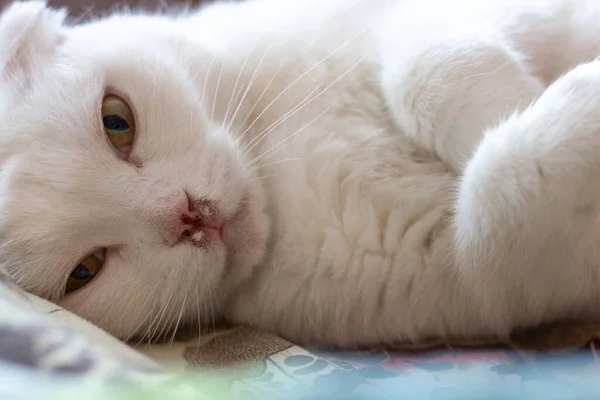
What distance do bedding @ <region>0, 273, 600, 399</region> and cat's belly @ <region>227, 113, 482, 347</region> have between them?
5cm

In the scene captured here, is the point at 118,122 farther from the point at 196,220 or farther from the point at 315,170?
the point at 315,170

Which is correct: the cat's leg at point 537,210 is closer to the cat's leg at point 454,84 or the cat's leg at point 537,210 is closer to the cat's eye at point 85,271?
the cat's leg at point 454,84

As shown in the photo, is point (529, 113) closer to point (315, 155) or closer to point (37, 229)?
point (315, 155)

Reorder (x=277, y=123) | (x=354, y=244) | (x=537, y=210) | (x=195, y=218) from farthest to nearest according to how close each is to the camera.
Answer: (x=277, y=123)
(x=354, y=244)
(x=195, y=218)
(x=537, y=210)

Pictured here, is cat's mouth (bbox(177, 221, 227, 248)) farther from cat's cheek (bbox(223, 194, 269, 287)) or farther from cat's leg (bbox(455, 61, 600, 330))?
cat's leg (bbox(455, 61, 600, 330))

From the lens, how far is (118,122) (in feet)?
3.41

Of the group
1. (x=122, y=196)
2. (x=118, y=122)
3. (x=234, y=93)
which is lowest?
(x=122, y=196)

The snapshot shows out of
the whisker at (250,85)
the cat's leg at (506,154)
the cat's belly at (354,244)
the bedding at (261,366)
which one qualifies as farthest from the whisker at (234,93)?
Answer: the bedding at (261,366)

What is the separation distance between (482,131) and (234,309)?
0.57 meters

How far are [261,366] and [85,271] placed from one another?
358mm

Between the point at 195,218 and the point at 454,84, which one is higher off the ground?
the point at 454,84

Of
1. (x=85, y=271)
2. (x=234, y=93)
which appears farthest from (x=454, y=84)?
(x=85, y=271)

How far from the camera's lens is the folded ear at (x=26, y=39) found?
113 cm

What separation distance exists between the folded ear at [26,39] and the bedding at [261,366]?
445 mm
